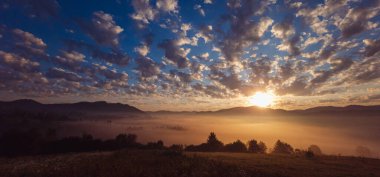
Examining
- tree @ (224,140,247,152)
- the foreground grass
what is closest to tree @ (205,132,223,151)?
tree @ (224,140,247,152)

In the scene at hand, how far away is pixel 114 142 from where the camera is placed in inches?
3863

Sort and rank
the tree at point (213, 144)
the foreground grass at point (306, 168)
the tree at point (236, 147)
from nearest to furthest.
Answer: the foreground grass at point (306, 168)
the tree at point (236, 147)
the tree at point (213, 144)

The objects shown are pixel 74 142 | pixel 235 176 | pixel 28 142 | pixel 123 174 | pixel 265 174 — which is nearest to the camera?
pixel 123 174

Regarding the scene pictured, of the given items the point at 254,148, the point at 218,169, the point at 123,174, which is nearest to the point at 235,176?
the point at 218,169

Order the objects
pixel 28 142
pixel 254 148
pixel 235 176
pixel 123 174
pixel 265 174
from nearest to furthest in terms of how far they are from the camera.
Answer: pixel 123 174 → pixel 235 176 → pixel 265 174 → pixel 28 142 → pixel 254 148

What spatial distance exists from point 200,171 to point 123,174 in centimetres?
874

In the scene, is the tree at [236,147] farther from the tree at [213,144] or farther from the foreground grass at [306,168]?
the foreground grass at [306,168]

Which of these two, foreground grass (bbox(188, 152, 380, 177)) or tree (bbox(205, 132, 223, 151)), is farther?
tree (bbox(205, 132, 223, 151))

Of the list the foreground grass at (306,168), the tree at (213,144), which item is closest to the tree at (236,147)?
the tree at (213,144)

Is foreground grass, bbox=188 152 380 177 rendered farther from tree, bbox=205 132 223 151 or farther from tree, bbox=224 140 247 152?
tree, bbox=205 132 223 151

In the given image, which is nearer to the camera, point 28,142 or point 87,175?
point 87,175

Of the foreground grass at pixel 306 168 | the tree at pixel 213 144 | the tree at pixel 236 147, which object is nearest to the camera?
the foreground grass at pixel 306 168

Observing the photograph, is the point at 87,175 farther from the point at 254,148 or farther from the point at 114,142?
the point at 254,148

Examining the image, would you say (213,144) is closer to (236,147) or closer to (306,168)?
(236,147)
